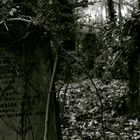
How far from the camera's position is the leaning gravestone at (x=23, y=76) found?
4109 millimetres

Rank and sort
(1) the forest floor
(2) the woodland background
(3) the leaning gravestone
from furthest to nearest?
(1) the forest floor
(2) the woodland background
(3) the leaning gravestone

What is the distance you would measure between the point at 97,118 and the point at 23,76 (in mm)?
3770

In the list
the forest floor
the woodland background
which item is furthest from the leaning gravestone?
the forest floor

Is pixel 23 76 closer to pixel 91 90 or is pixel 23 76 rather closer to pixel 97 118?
pixel 97 118

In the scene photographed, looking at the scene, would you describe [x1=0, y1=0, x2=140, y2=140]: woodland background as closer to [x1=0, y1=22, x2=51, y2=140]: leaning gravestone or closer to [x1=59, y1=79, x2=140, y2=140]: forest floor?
[x1=59, y1=79, x2=140, y2=140]: forest floor

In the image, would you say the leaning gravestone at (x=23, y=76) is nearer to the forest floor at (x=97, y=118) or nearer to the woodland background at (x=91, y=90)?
the woodland background at (x=91, y=90)

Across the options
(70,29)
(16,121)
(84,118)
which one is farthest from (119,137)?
(70,29)

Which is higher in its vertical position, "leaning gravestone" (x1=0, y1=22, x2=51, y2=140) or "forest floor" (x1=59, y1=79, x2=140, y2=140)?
"leaning gravestone" (x1=0, y1=22, x2=51, y2=140)

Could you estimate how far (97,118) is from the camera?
7562mm

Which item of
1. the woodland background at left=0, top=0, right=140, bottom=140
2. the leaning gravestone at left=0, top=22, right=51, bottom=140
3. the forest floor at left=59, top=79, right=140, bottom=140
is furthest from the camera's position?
the forest floor at left=59, top=79, right=140, bottom=140

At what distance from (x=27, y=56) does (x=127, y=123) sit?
368 cm

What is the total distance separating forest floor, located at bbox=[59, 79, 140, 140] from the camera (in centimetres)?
631

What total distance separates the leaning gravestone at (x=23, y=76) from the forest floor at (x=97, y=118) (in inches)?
38.1

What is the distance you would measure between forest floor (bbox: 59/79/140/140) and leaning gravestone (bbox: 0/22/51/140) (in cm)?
97
